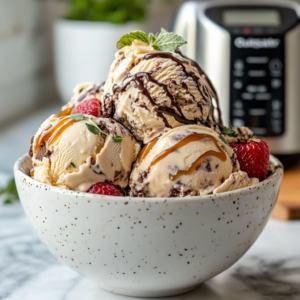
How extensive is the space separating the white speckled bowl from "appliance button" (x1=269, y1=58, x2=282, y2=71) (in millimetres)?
640

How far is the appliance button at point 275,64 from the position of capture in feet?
4.00

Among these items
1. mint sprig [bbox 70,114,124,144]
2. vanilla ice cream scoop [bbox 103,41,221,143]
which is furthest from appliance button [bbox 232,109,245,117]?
mint sprig [bbox 70,114,124,144]

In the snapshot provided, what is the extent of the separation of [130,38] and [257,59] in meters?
0.56

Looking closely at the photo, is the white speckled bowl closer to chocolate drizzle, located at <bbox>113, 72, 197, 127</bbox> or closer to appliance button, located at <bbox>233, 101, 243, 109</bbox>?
chocolate drizzle, located at <bbox>113, 72, 197, 127</bbox>

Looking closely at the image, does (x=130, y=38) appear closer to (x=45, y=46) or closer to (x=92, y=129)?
(x=92, y=129)

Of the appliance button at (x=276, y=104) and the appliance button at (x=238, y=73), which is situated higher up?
the appliance button at (x=238, y=73)

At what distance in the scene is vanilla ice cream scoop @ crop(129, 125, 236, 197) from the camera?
63cm

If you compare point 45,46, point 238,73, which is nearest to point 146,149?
point 238,73

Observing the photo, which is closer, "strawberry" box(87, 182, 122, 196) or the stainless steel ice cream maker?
"strawberry" box(87, 182, 122, 196)

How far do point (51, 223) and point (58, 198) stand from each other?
0.05 meters

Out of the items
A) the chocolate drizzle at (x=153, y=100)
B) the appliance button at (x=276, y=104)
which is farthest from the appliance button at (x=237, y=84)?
the chocolate drizzle at (x=153, y=100)

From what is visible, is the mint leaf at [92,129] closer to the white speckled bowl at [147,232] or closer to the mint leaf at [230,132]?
the white speckled bowl at [147,232]

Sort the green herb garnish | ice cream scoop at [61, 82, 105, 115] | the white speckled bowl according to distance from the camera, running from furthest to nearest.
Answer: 1. the green herb garnish
2. ice cream scoop at [61, 82, 105, 115]
3. the white speckled bowl

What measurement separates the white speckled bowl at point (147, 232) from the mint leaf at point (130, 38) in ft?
0.91
